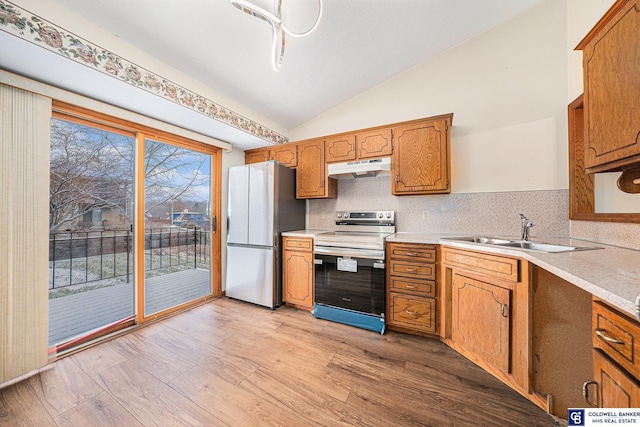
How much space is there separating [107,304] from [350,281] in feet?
9.37

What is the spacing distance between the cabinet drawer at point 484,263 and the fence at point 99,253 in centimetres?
313

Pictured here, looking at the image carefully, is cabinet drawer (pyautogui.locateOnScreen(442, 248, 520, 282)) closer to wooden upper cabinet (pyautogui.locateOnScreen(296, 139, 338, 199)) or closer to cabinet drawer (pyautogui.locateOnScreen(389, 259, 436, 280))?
cabinet drawer (pyautogui.locateOnScreen(389, 259, 436, 280))

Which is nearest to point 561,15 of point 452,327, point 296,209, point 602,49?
point 602,49

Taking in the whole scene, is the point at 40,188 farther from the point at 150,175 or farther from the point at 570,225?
the point at 570,225

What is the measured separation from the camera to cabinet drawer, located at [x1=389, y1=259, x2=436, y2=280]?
79.7 inches

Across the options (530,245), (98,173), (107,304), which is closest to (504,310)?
(530,245)

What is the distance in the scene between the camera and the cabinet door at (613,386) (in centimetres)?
65

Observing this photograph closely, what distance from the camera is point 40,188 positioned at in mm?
1677

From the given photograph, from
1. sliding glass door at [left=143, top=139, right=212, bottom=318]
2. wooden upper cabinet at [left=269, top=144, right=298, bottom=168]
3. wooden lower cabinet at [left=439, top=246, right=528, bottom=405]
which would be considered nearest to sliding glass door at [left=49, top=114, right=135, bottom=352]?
sliding glass door at [left=143, top=139, right=212, bottom=318]

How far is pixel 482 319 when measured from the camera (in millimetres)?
1629

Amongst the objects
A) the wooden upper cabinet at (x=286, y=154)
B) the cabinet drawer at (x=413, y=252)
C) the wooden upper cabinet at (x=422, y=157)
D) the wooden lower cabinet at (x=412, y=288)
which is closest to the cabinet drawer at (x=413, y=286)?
the wooden lower cabinet at (x=412, y=288)

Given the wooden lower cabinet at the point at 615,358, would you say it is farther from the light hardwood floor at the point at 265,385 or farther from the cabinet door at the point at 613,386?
the light hardwood floor at the point at 265,385

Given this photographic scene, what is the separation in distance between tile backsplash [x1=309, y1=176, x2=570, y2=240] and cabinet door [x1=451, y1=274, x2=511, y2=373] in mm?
846

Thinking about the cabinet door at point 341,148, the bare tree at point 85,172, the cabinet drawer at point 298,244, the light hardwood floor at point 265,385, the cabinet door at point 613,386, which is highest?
the cabinet door at point 341,148
